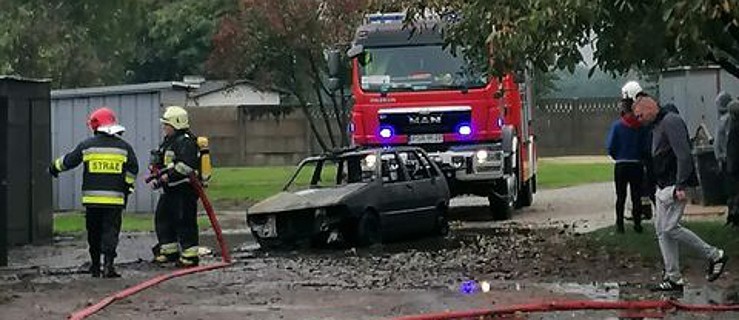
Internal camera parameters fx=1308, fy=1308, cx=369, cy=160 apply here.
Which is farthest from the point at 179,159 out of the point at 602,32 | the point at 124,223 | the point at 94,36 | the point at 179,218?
the point at 94,36

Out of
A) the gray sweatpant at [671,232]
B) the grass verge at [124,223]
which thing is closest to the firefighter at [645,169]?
the gray sweatpant at [671,232]

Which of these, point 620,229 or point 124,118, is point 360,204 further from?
point 124,118

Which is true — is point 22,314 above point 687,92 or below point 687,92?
below

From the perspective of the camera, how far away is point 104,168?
542 inches

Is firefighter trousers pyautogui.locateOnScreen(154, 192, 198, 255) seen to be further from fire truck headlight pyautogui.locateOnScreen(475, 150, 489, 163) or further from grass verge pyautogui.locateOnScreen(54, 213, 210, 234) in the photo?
fire truck headlight pyautogui.locateOnScreen(475, 150, 489, 163)

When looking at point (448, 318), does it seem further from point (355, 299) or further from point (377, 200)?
point (377, 200)

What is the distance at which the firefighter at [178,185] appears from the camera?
48.1ft

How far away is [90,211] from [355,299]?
358 centimetres

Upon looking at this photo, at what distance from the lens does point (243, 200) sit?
93.5ft

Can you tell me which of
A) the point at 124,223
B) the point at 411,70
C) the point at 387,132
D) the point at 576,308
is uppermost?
the point at 411,70

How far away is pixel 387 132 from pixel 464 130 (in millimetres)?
1250

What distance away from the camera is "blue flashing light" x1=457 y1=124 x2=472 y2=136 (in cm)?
2098

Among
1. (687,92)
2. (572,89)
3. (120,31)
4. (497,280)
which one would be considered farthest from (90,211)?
(572,89)

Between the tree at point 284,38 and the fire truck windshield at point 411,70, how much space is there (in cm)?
824
